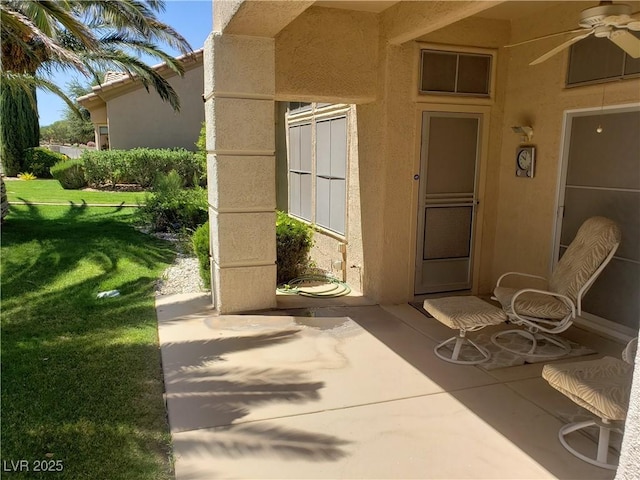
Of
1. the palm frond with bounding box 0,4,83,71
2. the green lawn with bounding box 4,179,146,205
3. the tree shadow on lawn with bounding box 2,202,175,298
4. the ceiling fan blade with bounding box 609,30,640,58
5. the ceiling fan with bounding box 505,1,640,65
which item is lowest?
the tree shadow on lawn with bounding box 2,202,175,298

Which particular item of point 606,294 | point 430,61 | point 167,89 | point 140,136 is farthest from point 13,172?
point 606,294

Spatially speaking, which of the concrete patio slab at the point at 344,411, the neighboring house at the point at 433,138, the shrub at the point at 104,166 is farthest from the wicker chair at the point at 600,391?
the shrub at the point at 104,166

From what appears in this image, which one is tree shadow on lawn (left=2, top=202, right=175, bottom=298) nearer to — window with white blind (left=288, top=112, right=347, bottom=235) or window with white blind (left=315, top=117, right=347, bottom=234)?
window with white blind (left=288, top=112, right=347, bottom=235)

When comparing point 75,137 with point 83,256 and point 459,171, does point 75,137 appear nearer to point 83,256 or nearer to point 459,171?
point 83,256

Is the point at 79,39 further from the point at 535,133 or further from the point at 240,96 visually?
the point at 535,133

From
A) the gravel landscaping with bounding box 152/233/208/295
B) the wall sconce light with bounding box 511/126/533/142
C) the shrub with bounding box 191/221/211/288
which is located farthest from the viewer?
the gravel landscaping with bounding box 152/233/208/295

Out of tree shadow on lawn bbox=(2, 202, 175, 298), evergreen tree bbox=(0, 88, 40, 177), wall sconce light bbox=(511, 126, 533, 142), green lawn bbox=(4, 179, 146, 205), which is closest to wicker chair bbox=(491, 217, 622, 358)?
wall sconce light bbox=(511, 126, 533, 142)

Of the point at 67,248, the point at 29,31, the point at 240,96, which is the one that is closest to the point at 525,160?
→ the point at 240,96

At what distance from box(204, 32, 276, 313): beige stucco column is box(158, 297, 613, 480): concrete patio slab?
875mm

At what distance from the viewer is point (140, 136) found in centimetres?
2162

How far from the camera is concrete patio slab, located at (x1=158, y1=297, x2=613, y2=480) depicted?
3.33 m

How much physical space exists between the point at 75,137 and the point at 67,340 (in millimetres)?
51184

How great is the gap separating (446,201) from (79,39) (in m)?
6.70

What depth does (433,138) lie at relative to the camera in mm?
6953
